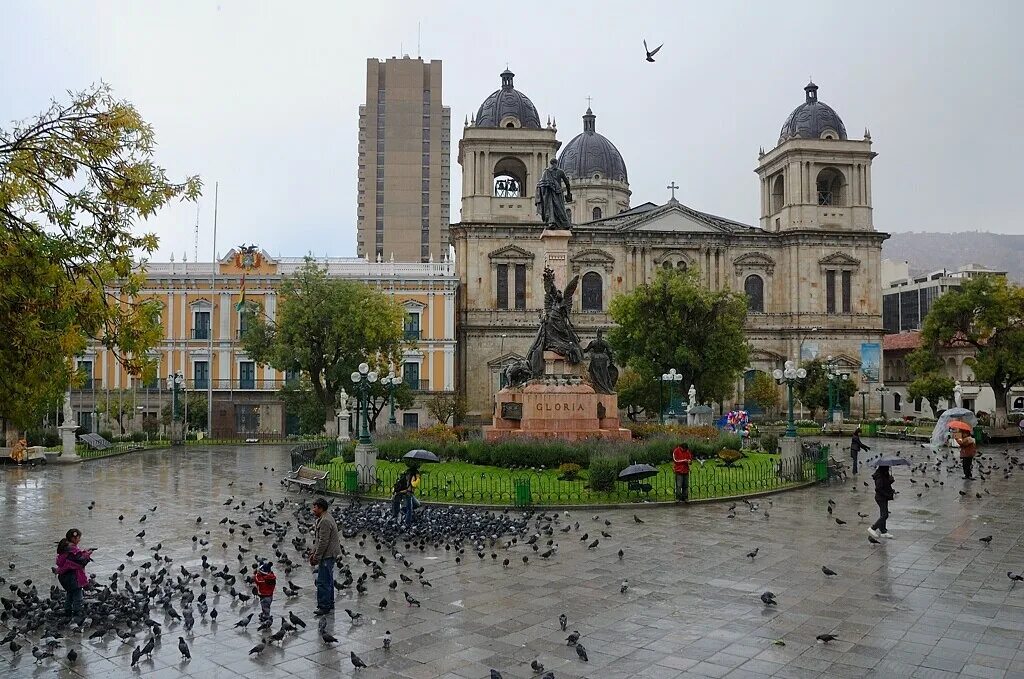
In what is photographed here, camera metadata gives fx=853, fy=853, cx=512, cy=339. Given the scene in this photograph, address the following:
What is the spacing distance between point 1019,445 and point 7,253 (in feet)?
123

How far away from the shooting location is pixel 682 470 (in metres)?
17.4

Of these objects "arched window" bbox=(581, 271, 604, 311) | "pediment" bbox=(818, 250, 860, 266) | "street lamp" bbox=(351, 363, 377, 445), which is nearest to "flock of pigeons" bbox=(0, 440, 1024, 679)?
"street lamp" bbox=(351, 363, 377, 445)

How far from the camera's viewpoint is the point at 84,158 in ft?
28.6

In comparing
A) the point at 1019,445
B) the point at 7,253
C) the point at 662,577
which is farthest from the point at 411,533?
the point at 1019,445

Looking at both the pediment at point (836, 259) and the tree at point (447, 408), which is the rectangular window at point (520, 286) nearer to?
the tree at point (447, 408)

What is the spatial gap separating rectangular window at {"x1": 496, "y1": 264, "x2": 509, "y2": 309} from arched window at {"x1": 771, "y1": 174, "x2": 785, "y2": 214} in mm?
20051

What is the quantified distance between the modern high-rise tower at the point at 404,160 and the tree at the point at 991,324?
50.8m

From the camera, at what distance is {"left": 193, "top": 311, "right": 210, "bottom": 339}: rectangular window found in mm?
49562

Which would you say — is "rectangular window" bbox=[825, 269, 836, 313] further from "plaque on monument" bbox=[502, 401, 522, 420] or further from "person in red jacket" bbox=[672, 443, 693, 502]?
"person in red jacket" bbox=[672, 443, 693, 502]

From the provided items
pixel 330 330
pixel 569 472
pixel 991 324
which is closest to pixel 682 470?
pixel 569 472

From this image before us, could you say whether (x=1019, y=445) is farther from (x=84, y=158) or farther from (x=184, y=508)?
(x=84, y=158)

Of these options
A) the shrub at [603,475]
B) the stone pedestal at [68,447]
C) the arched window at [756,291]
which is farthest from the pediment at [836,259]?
the stone pedestal at [68,447]

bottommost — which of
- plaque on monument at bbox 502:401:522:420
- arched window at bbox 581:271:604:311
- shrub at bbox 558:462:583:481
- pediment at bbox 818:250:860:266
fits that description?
shrub at bbox 558:462:583:481

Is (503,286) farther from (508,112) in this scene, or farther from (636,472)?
(636,472)
